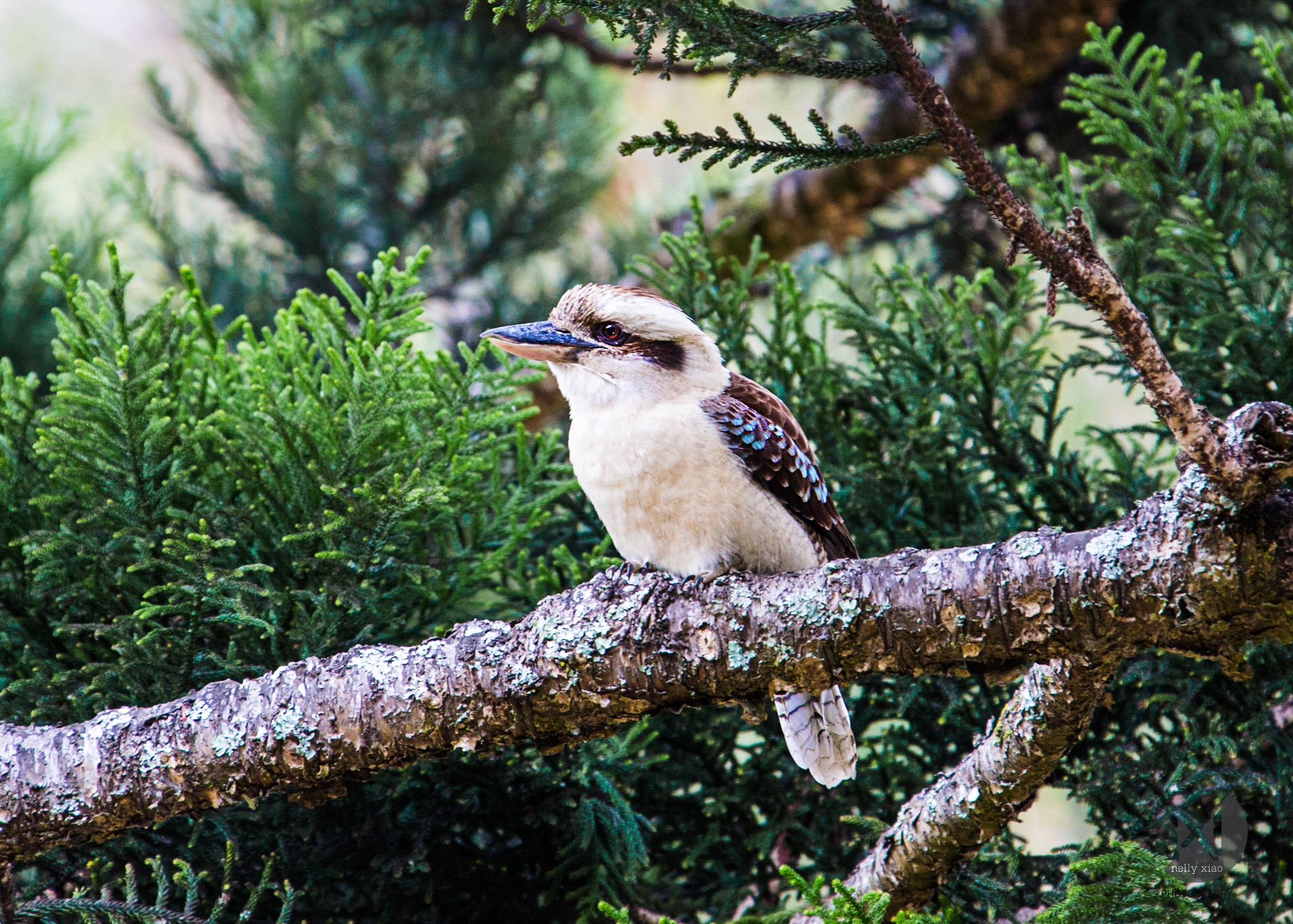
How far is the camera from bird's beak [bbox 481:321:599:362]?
236 centimetres

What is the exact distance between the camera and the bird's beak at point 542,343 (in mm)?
2359

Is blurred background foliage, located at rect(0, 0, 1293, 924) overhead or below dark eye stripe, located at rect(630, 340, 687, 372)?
below

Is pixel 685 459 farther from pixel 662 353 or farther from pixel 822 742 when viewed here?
pixel 822 742

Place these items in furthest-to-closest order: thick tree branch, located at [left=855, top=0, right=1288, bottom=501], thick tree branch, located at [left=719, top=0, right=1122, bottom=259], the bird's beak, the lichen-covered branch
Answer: thick tree branch, located at [left=719, top=0, right=1122, bottom=259] < the bird's beak < the lichen-covered branch < thick tree branch, located at [left=855, top=0, right=1288, bottom=501]

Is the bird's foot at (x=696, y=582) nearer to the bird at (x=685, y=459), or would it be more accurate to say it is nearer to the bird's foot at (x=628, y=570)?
the bird's foot at (x=628, y=570)

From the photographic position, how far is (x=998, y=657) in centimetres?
169

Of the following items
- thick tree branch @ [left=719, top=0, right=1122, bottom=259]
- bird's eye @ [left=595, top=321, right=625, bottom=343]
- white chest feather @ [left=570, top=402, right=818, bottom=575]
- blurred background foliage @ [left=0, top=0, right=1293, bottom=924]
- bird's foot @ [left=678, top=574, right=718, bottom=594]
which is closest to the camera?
bird's foot @ [left=678, top=574, right=718, bottom=594]

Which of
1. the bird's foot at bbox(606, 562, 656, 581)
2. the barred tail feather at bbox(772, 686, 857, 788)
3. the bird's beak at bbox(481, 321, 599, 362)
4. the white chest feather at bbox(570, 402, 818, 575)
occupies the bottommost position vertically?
the barred tail feather at bbox(772, 686, 857, 788)

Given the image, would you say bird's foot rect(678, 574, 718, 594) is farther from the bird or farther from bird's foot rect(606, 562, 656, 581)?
the bird

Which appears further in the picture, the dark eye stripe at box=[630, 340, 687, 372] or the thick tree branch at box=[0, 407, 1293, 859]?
the dark eye stripe at box=[630, 340, 687, 372]

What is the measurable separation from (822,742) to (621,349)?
1001mm

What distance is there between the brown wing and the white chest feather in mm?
27

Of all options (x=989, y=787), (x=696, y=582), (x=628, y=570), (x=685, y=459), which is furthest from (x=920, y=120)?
(x=989, y=787)

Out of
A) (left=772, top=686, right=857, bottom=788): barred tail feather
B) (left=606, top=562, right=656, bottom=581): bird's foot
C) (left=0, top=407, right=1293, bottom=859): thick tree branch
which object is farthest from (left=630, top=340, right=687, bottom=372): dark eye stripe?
(left=772, top=686, right=857, bottom=788): barred tail feather
